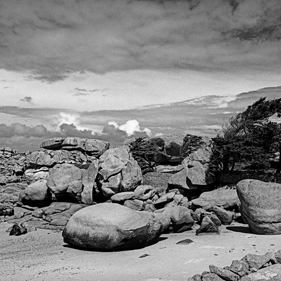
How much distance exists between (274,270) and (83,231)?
7.85m

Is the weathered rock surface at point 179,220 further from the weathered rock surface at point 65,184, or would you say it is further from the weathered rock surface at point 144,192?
the weathered rock surface at point 65,184

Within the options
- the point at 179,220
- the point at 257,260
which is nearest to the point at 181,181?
the point at 179,220

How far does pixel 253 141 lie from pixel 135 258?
52.9 ft

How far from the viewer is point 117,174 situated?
2555cm

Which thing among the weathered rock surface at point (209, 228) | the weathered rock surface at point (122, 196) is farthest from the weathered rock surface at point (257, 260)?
the weathered rock surface at point (122, 196)

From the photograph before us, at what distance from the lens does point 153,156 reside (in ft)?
119

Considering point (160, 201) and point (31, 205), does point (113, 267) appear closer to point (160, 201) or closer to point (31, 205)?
point (160, 201)

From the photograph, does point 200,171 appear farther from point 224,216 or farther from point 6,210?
point 6,210

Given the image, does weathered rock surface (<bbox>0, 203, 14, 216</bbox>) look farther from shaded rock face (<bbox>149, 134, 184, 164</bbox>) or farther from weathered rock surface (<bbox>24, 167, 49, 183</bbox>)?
weathered rock surface (<bbox>24, 167, 49, 183</bbox>)

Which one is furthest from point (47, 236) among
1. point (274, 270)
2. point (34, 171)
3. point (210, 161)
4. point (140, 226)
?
point (34, 171)

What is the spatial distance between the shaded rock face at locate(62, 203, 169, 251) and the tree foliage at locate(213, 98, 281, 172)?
12.8m

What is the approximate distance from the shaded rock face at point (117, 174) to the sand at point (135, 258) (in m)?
9.55

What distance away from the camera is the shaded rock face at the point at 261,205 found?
47.0 feet

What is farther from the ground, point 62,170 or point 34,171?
point 62,170
